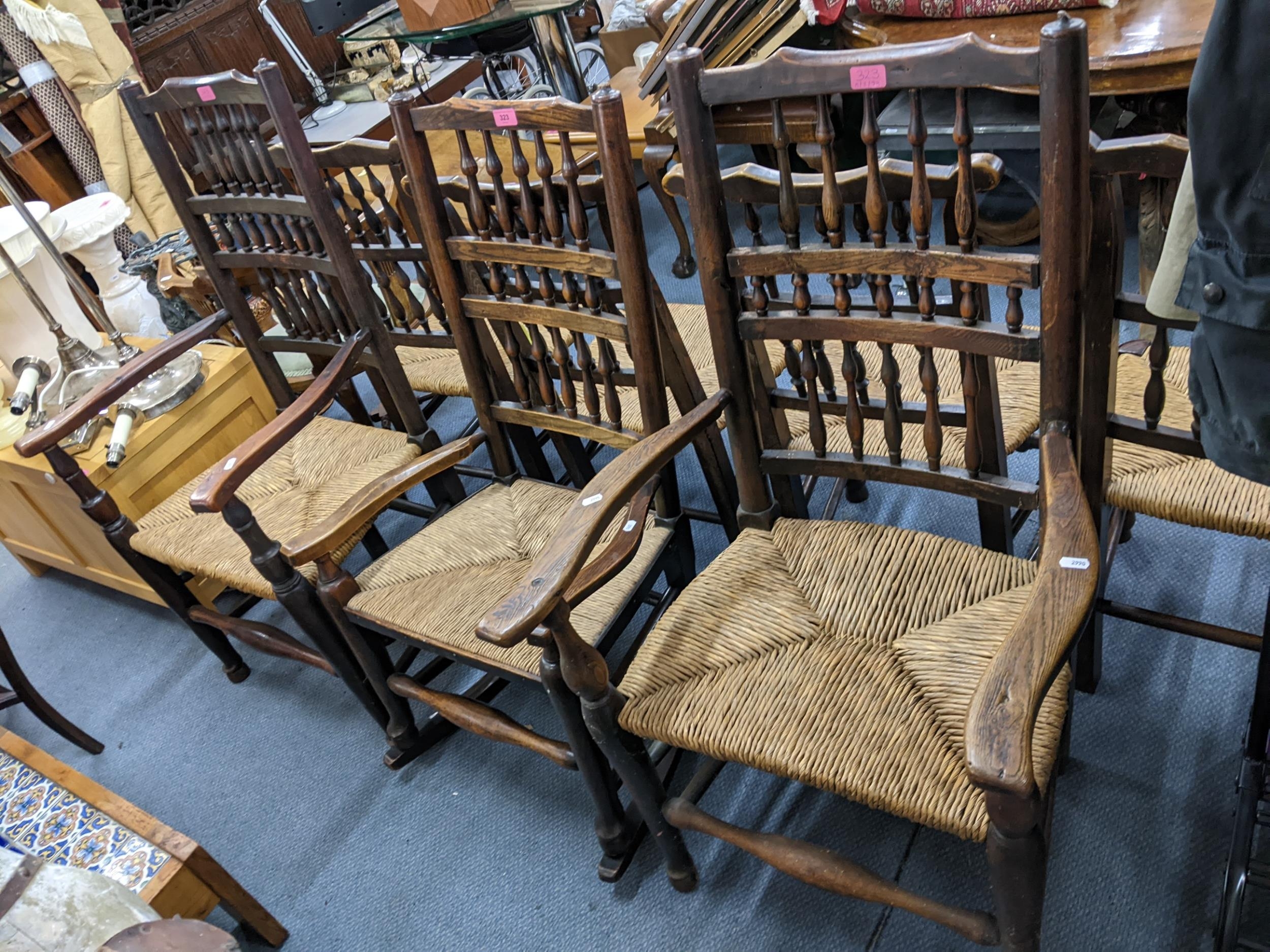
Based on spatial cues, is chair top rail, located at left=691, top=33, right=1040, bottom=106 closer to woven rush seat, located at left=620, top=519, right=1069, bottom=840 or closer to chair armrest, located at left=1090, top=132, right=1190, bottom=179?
chair armrest, located at left=1090, top=132, right=1190, bottom=179

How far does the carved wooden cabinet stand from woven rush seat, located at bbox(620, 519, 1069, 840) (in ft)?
12.3

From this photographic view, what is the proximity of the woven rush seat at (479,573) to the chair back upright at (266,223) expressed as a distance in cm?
27

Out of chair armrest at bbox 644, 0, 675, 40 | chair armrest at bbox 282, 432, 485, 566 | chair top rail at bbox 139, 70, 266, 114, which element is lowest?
chair armrest at bbox 282, 432, 485, 566

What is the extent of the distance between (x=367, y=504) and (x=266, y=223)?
2.21ft

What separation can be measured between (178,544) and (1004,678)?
1559mm

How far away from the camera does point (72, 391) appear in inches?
84.2

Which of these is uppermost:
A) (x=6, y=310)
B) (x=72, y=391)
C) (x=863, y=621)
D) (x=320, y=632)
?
(x=6, y=310)

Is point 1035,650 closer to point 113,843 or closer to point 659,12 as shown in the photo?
point 113,843

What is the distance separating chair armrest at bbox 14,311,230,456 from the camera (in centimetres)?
175

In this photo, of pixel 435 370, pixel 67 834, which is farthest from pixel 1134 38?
pixel 67 834

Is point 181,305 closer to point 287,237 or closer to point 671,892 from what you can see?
point 287,237

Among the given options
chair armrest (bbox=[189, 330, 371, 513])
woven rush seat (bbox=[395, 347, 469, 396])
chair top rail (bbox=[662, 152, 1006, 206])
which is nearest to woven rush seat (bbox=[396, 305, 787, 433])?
woven rush seat (bbox=[395, 347, 469, 396])

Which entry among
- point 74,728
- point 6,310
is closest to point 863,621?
point 74,728

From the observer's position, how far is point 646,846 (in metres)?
1.56
